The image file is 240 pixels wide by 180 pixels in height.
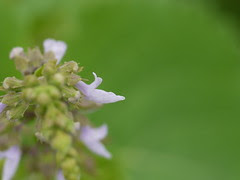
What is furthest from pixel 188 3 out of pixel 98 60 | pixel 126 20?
pixel 98 60

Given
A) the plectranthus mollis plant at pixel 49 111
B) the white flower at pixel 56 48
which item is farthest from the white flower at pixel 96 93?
the white flower at pixel 56 48

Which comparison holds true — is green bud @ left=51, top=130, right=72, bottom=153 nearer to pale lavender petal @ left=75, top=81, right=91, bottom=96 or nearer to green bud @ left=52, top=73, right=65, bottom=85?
green bud @ left=52, top=73, right=65, bottom=85

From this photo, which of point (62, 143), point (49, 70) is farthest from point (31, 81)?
point (62, 143)

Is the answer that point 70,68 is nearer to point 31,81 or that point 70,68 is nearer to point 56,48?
point 31,81

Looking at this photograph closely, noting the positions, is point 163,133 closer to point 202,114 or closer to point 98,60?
point 202,114

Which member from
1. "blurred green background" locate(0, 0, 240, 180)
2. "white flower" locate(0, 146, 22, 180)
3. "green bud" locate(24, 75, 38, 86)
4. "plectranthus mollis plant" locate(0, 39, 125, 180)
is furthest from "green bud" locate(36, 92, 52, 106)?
"blurred green background" locate(0, 0, 240, 180)

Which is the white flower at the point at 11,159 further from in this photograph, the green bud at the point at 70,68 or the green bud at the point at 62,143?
the green bud at the point at 62,143

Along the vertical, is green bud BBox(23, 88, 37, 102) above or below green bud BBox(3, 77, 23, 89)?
below
